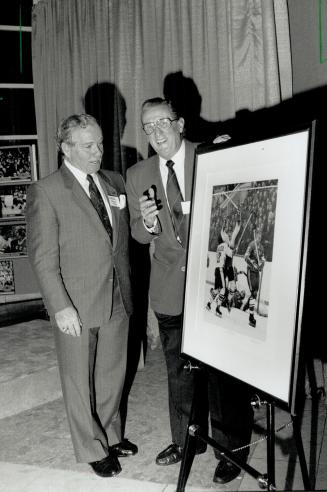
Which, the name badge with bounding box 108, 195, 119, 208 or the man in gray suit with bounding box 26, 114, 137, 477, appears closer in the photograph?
the man in gray suit with bounding box 26, 114, 137, 477

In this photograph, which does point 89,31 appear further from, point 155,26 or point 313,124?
point 313,124

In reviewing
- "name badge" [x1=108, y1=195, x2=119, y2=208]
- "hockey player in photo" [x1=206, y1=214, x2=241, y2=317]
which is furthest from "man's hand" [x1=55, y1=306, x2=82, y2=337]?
"hockey player in photo" [x1=206, y1=214, x2=241, y2=317]

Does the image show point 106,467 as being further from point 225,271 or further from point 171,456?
point 225,271

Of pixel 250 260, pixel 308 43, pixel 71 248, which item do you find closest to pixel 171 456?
pixel 71 248

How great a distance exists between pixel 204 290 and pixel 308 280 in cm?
45

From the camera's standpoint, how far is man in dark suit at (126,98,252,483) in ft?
6.61

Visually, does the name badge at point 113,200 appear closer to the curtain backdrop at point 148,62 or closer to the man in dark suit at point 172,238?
the man in dark suit at point 172,238

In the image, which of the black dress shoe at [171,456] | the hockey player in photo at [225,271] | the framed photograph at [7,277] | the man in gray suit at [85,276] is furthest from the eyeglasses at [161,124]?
the framed photograph at [7,277]

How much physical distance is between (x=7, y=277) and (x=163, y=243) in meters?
3.51

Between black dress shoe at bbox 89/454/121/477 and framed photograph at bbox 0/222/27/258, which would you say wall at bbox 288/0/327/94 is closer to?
black dress shoe at bbox 89/454/121/477

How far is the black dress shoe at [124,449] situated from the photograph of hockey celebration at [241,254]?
1.13 meters

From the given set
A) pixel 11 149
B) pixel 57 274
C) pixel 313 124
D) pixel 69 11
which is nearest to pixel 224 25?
pixel 69 11

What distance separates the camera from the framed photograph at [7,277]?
5.14 metres

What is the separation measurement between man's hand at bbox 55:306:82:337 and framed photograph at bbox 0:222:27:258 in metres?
3.26
